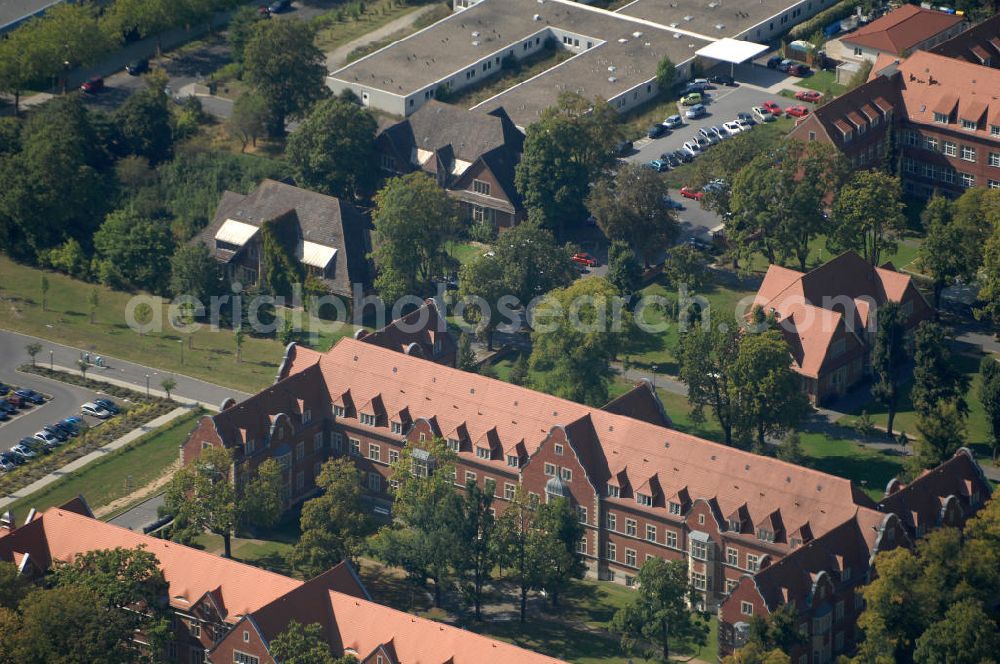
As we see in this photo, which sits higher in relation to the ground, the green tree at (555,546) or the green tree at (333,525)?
the green tree at (333,525)

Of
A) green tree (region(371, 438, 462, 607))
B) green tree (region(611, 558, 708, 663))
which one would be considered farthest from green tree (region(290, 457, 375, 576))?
green tree (region(611, 558, 708, 663))

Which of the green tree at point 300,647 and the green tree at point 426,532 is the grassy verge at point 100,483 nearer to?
the green tree at point 426,532

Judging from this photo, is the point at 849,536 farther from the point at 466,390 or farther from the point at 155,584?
the point at 155,584

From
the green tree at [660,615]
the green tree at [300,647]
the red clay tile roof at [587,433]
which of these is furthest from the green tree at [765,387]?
the green tree at [300,647]

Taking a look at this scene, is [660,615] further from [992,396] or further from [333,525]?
[992,396]

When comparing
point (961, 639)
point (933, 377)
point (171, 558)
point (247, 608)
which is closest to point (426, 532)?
point (247, 608)

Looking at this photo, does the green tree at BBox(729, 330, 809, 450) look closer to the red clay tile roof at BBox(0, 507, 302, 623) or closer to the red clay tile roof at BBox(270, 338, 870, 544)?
the red clay tile roof at BBox(270, 338, 870, 544)

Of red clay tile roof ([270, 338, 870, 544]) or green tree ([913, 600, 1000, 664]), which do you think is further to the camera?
red clay tile roof ([270, 338, 870, 544])
